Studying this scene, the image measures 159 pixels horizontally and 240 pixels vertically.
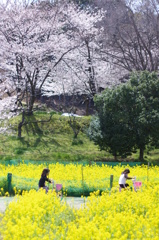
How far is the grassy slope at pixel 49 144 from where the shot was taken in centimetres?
2325

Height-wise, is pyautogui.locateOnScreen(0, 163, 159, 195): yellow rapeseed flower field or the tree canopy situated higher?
the tree canopy

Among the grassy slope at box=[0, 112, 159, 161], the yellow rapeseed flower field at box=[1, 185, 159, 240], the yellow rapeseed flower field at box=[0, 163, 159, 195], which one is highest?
the grassy slope at box=[0, 112, 159, 161]

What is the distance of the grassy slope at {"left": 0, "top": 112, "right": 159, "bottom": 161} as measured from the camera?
915 inches

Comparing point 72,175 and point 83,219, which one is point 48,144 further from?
point 83,219

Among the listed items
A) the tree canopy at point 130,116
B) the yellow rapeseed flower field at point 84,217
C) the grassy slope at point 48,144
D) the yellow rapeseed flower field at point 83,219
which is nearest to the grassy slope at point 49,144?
the grassy slope at point 48,144

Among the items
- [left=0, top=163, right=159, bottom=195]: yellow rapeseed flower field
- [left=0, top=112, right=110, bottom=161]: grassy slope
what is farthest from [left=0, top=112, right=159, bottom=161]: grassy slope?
[left=0, top=163, right=159, bottom=195]: yellow rapeseed flower field

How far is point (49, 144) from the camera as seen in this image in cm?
2519

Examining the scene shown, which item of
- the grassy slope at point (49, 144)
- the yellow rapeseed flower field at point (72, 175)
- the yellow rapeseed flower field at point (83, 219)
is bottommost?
the yellow rapeseed flower field at point (83, 219)

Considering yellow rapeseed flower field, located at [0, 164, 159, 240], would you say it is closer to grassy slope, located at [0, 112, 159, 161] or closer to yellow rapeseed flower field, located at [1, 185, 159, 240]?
yellow rapeseed flower field, located at [1, 185, 159, 240]

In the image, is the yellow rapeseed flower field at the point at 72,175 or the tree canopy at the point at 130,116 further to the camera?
the tree canopy at the point at 130,116

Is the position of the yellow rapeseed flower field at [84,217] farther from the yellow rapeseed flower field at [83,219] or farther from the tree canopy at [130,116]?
the tree canopy at [130,116]

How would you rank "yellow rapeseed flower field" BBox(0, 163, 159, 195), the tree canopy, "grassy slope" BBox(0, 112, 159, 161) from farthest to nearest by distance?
1. "grassy slope" BBox(0, 112, 159, 161)
2. the tree canopy
3. "yellow rapeseed flower field" BBox(0, 163, 159, 195)

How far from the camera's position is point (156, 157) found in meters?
25.2

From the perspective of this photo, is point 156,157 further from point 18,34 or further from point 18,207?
point 18,207
